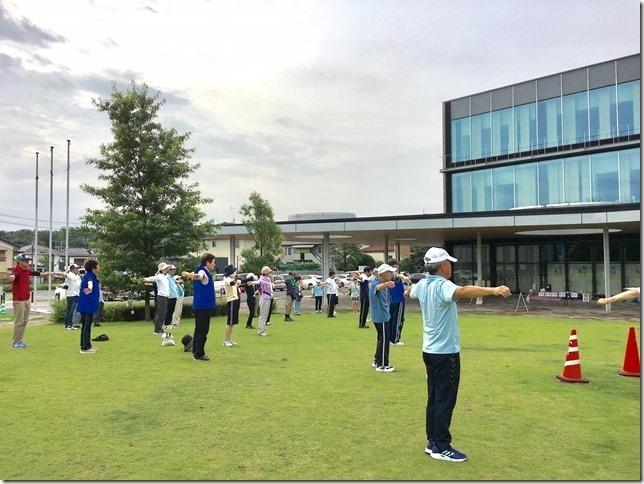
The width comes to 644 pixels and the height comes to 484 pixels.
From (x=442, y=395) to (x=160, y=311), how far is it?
10.2 metres

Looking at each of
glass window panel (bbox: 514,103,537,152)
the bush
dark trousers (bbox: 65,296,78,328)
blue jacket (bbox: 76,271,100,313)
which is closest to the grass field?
blue jacket (bbox: 76,271,100,313)

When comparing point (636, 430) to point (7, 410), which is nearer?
point (636, 430)

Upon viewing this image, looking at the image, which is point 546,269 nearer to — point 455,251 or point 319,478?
point 455,251

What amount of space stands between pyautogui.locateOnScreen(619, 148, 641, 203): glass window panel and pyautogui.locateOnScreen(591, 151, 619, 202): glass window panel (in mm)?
328

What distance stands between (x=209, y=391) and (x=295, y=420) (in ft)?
6.14

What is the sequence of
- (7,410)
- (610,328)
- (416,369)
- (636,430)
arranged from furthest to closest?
(610,328)
(416,369)
(7,410)
(636,430)

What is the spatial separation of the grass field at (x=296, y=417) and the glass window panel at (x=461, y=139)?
3279cm

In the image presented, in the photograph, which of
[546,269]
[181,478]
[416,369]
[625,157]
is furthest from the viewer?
[546,269]

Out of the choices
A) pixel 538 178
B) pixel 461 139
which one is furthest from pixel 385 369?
pixel 461 139

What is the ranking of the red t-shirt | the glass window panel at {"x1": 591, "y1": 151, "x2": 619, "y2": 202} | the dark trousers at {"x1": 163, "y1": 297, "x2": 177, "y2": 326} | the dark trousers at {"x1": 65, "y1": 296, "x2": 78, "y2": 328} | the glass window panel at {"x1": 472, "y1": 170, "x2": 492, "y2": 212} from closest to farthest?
the red t-shirt
the dark trousers at {"x1": 163, "y1": 297, "x2": 177, "y2": 326}
the dark trousers at {"x1": 65, "y1": 296, "x2": 78, "y2": 328}
the glass window panel at {"x1": 591, "y1": 151, "x2": 619, "y2": 202}
the glass window panel at {"x1": 472, "y1": 170, "x2": 492, "y2": 212}

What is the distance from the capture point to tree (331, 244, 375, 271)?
82812 mm

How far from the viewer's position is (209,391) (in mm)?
7367

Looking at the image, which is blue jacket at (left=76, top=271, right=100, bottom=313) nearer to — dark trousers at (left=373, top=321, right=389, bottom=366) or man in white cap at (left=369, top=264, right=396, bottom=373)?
man in white cap at (left=369, top=264, right=396, bottom=373)

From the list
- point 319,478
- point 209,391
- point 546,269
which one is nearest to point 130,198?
point 209,391
